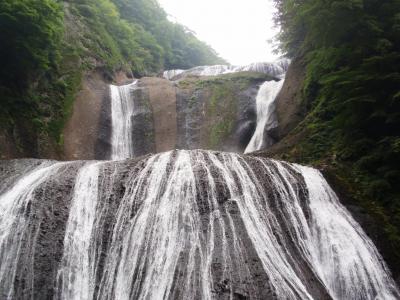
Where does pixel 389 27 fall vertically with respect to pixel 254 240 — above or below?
above

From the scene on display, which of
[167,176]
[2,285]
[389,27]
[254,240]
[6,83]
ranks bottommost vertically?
[2,285]

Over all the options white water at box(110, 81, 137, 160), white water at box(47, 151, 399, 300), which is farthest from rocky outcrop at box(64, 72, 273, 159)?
white water at box(47, 151, 399, 300)

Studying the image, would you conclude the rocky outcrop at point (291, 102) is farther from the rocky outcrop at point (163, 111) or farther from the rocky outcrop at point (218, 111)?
the rocky outcrop at point (163, 111)

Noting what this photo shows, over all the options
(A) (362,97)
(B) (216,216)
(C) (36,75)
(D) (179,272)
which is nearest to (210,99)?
(C) (36,75)

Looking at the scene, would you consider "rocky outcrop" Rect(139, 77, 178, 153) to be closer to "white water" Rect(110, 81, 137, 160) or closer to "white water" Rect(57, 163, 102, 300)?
"white water" Rect(110, 81, 137, 160)

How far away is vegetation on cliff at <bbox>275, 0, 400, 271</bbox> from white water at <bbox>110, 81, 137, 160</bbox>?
8.75 meters

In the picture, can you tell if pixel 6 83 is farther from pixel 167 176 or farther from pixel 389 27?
pixel 389 27

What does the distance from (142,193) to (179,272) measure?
222 cm

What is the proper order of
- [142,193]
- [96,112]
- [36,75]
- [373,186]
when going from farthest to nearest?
[96,112]
[36,75]
[373,186]
[142,193]

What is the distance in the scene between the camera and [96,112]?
1741 cm

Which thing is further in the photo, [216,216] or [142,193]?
[142,193]

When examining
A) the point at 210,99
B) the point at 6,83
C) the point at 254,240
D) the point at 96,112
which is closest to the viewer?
the point at 254,240

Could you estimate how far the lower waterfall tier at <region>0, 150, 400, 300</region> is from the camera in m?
6.70

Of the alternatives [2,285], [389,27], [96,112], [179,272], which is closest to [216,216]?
[179,272]
